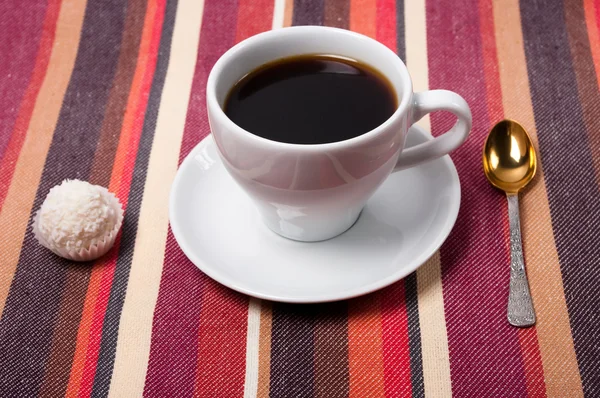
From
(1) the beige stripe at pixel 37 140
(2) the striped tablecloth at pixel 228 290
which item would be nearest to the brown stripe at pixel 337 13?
(2) the striped tablecloth at pixel 228 290

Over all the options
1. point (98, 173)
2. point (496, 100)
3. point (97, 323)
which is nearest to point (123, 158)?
point (98, 173)

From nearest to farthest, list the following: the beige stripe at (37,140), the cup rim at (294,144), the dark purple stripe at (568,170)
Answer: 1. the cup rim at (294,144)
2. the dark purple stripe at (568,170)
3. the beige stripe at (37,140)

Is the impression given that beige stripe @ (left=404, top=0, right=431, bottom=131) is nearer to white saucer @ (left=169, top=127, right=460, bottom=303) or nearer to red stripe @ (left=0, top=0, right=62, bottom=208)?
white saucer @ (left=169, top=127, right=460, bottom=303)

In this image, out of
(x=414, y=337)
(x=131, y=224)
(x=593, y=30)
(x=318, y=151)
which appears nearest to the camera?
(x=318, y=151)

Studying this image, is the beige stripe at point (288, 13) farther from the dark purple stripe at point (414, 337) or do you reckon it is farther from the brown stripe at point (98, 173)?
the dark purple stripe at point (414, 337)

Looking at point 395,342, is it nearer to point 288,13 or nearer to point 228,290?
point 228,290

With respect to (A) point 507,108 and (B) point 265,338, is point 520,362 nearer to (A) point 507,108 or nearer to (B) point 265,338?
(B) point 265,338
